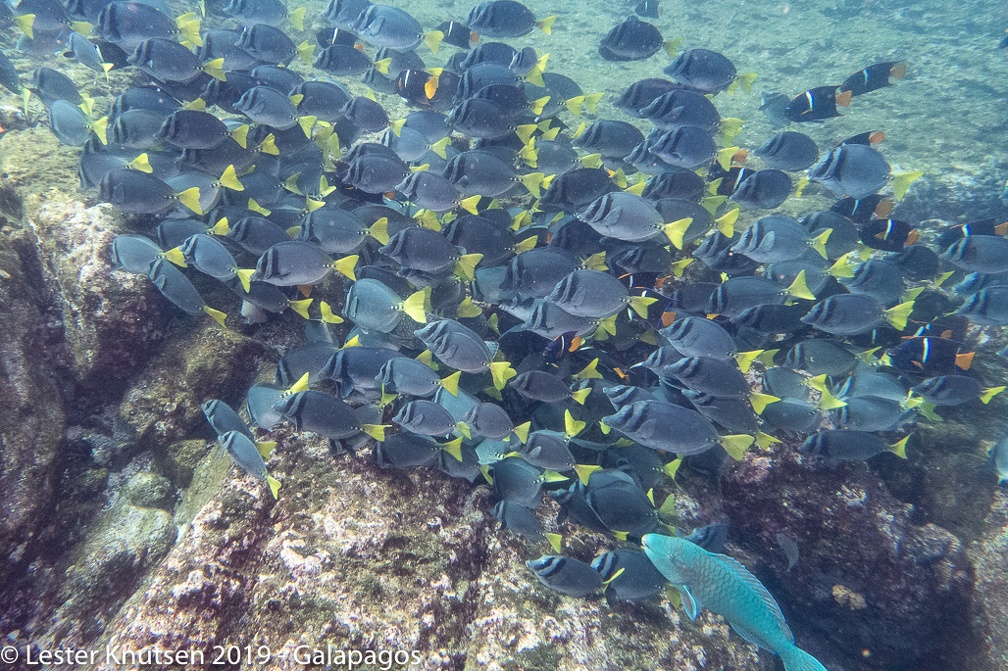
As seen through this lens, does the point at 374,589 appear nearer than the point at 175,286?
Yes

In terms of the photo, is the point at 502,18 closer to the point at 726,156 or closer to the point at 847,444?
the point at 726,156

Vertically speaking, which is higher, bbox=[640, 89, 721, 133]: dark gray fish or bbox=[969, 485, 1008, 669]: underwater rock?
bbox=[640, 89, 721, 133]: dark gray fish

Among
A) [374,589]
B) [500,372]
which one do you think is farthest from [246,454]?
[500,372]

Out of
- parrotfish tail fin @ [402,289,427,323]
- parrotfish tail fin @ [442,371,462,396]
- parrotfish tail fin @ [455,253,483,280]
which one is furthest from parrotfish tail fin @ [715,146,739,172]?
parrotfish tail fin @ [442,371,462,396]

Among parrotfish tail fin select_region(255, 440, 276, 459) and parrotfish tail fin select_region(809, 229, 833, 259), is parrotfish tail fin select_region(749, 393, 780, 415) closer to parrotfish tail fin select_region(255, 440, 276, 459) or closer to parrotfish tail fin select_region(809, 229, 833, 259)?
parrotfish tail fin select_region(809, 229, 833, 259)

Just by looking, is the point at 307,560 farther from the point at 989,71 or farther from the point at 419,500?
the point at 989,71

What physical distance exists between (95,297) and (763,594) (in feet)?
15.4

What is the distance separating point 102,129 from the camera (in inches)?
157

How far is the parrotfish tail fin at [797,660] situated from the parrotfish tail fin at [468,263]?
292 centimetres

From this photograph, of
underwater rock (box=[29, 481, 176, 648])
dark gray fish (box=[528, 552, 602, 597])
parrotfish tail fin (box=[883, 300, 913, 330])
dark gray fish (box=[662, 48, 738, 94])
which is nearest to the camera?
underwater rock (box=[29, 481, 176, 648])

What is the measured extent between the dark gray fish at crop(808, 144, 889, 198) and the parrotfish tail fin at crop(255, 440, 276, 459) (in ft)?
16.3

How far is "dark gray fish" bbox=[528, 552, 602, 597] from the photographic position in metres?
2.91

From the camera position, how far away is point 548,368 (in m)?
3.77

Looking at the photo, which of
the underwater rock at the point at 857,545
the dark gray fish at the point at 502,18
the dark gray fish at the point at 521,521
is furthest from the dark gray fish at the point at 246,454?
the dark gray fish at the point at 502,18
